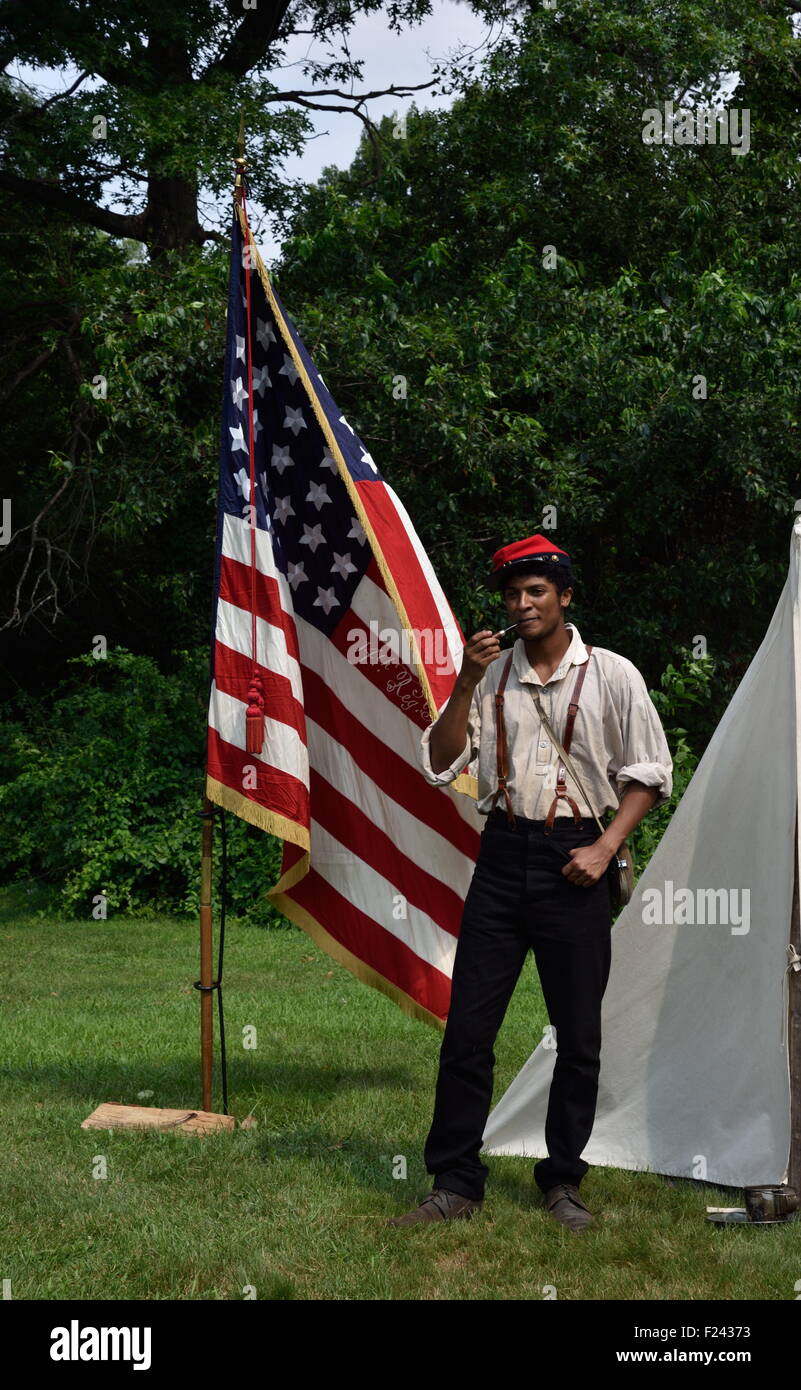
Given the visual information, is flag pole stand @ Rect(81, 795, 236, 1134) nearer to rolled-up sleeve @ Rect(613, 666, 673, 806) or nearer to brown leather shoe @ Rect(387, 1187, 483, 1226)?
brown leather shoe @ Rect(387, 1187, 483, 1226)

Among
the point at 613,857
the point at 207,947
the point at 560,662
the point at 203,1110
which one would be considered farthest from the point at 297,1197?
the point at 560,662

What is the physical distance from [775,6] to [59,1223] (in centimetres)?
1637

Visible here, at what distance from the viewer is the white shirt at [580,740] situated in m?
4.65

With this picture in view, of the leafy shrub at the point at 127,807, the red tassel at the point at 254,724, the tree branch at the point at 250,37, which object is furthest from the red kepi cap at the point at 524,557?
the tree branch at the point at 250,37

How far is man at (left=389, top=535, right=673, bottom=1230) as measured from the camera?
4.62 metres

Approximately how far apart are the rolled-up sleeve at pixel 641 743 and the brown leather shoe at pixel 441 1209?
1.51 metres

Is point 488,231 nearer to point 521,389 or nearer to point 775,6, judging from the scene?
point 521,389

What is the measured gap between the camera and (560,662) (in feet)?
15.7

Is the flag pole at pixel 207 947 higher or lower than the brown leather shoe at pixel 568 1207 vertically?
higher

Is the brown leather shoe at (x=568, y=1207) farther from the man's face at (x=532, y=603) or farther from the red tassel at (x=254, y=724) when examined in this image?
the red tassel at (x=254, y=724)

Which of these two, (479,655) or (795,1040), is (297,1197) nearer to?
(795,1040)

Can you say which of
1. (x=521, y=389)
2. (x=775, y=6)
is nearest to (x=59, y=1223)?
(x=521, y=389)

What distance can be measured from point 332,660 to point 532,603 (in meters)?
1.77

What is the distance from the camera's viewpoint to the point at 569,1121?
15.4 ft
